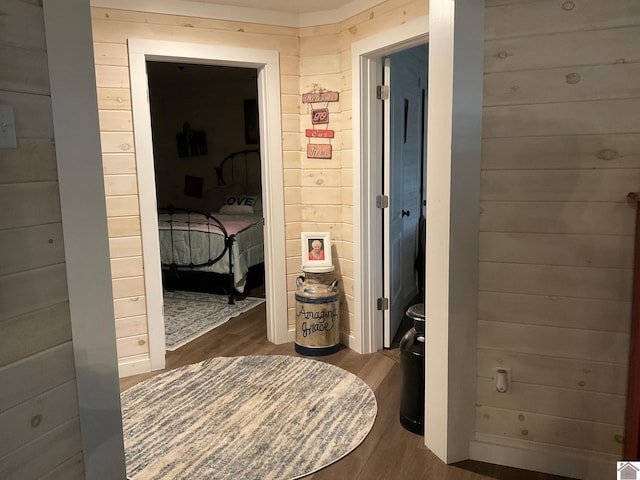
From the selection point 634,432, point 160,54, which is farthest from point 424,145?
point 634,432

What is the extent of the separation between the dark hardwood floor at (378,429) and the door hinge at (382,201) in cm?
104

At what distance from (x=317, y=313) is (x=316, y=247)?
1.52 feet

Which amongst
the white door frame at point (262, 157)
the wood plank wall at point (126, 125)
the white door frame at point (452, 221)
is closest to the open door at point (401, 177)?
the white door frame at point (262, 157)

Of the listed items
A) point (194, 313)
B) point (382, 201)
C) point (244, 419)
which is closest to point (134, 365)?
point (244, 419)

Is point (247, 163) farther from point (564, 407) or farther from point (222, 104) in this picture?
point (564, 407)

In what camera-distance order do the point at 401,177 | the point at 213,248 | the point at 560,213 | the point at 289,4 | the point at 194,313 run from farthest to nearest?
1. the point at 213,248
2. the point at 194,313
3. the point at 401,177
4. the point at 289,4
5. the point at 560,213

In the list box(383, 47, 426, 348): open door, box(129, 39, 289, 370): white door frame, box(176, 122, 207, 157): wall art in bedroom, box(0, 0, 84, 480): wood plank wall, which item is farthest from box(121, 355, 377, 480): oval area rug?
box(176, 122, 207, 157): wall art in bedroom

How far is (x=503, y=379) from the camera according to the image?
6.84 ft

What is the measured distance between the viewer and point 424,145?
15.0 ft

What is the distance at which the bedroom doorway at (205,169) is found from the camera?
4.90 m

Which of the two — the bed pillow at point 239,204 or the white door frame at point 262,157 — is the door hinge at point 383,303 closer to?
the white door frame at point 262,157

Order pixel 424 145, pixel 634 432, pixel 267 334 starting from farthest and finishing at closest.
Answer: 1. pixel 424 145
2. pixel 267 334
3. pixel 634 432

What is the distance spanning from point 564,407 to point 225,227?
3.55m

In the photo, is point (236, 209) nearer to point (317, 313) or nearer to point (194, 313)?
point (194, 313)
